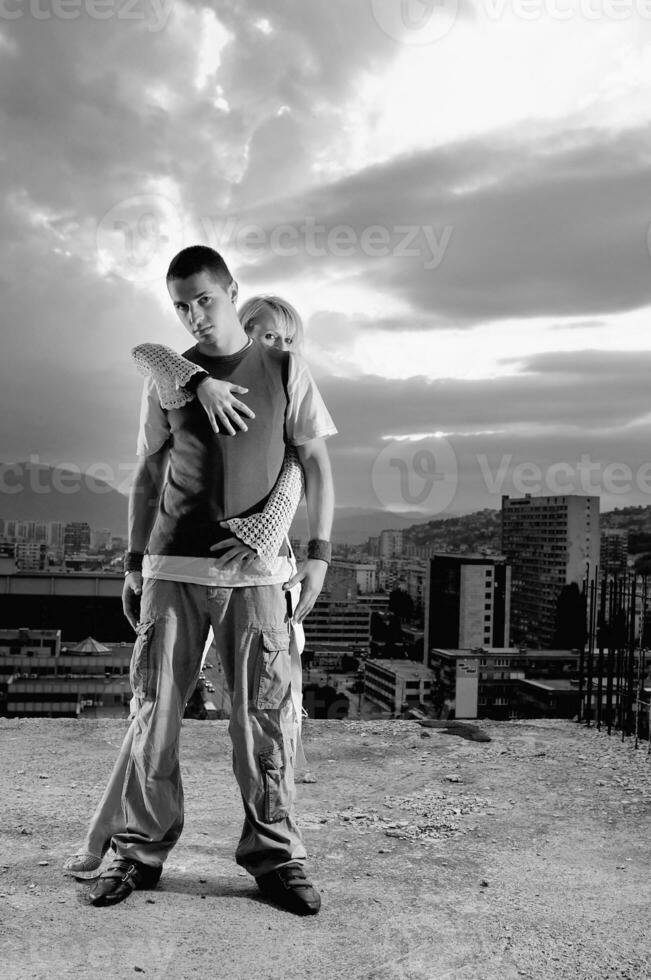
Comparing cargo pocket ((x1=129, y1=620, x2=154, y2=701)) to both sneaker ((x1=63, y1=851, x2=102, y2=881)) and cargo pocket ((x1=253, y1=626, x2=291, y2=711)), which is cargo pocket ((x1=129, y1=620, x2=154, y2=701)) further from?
sneaker ((x1=63, y1=851, x2=102, y2=881))

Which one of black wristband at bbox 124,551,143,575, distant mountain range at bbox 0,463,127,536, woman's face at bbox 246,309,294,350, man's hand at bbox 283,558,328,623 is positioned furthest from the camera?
distant mountain range at bbox 0,463,127,536

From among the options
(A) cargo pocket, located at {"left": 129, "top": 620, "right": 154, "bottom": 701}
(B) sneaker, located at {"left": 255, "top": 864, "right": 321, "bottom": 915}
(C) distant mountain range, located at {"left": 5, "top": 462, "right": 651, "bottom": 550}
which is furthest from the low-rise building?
(A) cargo pocket, located at {"left": 129, "top": 620, "right": 154, "bottom": 701}

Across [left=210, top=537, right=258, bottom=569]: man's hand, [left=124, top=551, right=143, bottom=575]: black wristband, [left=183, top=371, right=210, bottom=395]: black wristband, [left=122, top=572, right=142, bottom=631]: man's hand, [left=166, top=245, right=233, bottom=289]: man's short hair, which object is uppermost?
[left=166, top=245, right=233, bottom=289]: man's short hair

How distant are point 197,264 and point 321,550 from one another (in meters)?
0.81

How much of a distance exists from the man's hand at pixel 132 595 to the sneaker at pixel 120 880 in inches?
24.6

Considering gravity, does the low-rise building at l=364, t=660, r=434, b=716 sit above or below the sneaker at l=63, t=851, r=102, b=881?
below

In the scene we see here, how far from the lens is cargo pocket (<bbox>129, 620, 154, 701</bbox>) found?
217cm

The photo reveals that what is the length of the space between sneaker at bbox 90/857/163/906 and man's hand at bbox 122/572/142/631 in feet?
2.05

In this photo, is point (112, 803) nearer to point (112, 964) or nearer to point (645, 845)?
point (112, 964)

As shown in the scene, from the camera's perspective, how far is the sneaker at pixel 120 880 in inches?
86.9

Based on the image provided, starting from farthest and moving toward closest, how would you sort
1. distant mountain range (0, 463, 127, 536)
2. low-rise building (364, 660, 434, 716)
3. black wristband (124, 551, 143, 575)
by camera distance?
1. low-rise building (364, 660, 434, 716)
2. distant mountain range (0, 463, 127, 536)
3. black wristband (124, 551, 143, 575)

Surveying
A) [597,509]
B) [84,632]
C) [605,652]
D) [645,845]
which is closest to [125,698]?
[84,632]

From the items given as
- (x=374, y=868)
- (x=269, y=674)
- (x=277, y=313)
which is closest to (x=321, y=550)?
(x=269, y=674)

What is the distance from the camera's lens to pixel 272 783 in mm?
2172
